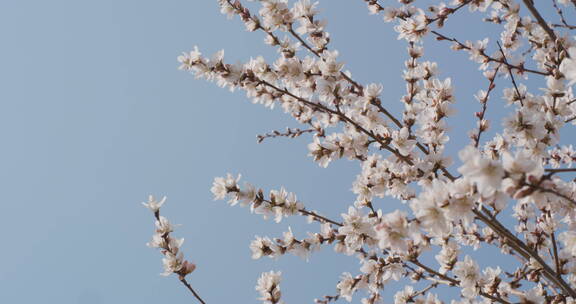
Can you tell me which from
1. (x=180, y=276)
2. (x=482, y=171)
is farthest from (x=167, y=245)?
(x=482, y=171)

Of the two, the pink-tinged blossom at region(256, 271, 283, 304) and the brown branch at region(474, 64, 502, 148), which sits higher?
the brown branch at region(474, 64, 502, 148)

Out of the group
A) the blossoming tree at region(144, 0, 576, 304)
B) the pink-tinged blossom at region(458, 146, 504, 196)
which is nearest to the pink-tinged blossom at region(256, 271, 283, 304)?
the blossoming tree at region(144, 0, 576, 304)

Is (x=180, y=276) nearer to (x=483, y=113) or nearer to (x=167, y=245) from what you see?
(x=167, y=245)

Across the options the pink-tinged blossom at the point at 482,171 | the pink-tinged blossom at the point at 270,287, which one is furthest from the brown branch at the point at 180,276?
the pink-tinged blossom at the point at 482,171

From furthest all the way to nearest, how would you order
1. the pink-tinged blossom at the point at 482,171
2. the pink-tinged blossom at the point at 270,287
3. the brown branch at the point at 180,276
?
the pink-tinged blossom at the point at 270,287, the brown branch at the point at 180,276, the pink-tinged blossom at the point at 482,171

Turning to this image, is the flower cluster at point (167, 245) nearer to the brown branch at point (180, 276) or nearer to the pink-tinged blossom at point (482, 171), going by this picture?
the brown branch at point (180, 276)

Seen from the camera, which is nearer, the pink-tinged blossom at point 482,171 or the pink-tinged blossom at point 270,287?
the pink-tinged blossom at point 482,171

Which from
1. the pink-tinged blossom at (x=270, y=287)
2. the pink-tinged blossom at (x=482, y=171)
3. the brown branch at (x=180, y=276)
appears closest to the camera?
the pink-tinged blossom at (x=482, y=171)

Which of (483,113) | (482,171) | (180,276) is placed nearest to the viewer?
(482,171)

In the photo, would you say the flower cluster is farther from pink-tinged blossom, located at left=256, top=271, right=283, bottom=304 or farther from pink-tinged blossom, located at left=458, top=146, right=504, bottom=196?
pink-tinged blossom, located at left=458, top=146, right=504, bottom=196

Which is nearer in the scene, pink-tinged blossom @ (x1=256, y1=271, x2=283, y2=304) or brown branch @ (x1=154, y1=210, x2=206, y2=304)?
brown branch @ (x1=154, y1=210, x2=206, y2=304)

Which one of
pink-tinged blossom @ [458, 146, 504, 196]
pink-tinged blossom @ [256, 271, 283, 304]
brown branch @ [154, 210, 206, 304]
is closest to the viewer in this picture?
pink-tinged blossom @ [458, 146, 504, 196]

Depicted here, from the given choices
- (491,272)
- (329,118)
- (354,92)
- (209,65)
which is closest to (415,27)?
(354,92)

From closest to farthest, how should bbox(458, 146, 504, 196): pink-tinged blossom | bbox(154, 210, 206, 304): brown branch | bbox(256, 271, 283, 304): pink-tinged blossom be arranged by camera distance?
bbox(458, 146, 504, 196): pink-tinged blossom, bbox(154, 210, 206, 304): brown branch, bbox(256, 271, 283, 304): pink-tinged blossom
